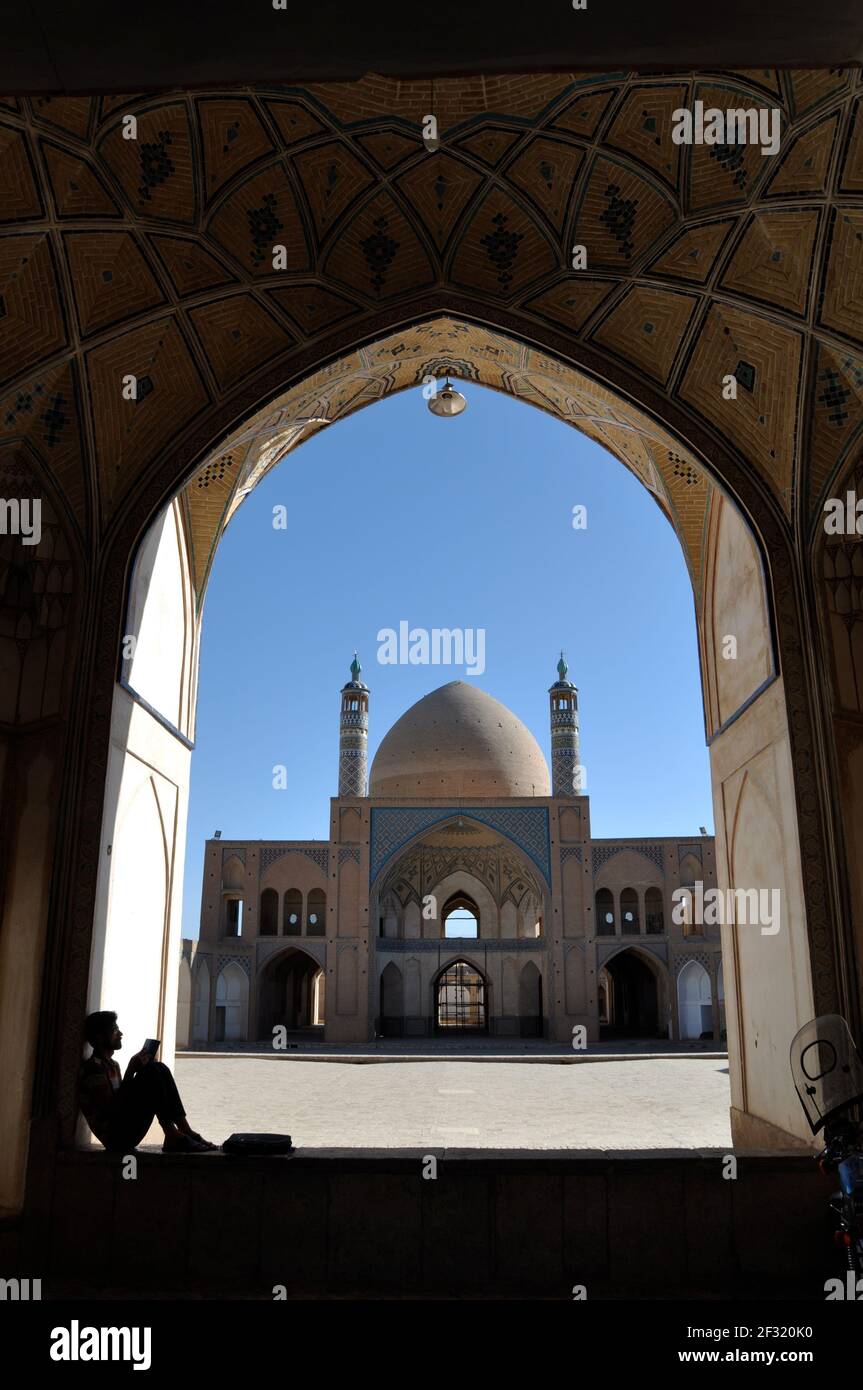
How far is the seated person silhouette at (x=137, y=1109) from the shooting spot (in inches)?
171

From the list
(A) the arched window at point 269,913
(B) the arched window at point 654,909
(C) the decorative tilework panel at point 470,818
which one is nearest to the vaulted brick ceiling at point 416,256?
(C) the decorative tilework panel at point 470,818

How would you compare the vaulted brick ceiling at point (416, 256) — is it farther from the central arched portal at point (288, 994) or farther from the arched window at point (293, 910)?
the central arched portal at point (288, 994)

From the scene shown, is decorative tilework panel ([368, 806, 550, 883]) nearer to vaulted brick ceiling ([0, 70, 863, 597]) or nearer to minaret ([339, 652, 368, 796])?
minaret ([339, 652, 368, 796])

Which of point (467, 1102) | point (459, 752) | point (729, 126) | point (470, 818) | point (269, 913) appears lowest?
point (467, 1102)

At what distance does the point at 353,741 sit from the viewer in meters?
25.2

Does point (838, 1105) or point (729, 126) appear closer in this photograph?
point (838, 1105)

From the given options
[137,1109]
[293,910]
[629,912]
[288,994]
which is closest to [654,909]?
[629,912]

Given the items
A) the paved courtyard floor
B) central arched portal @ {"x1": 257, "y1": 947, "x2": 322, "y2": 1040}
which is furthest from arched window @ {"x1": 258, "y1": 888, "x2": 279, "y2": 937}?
the paved courtyard floor

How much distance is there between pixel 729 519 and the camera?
20.7ft

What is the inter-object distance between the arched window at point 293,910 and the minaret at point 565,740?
665 cm

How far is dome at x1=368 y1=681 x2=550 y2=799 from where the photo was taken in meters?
24.6

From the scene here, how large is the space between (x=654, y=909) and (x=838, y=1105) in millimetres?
21665

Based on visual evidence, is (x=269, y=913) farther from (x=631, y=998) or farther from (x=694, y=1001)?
(x=694, y=1001)
